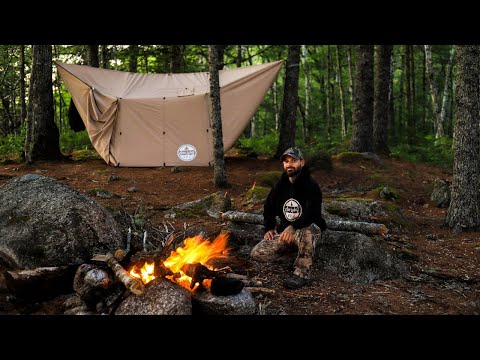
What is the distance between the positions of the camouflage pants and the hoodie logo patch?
250mm

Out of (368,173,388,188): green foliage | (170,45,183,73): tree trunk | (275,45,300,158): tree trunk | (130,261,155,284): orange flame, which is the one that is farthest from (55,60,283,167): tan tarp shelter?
(130,261,155,284): orange flame

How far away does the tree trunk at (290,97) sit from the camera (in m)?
12.6

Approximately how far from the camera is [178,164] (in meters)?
12.9

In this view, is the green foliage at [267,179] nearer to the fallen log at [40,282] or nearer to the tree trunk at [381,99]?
the tree trunk at [381,99]

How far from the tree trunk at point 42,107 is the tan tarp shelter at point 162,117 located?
65 cm

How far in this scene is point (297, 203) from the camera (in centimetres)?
545

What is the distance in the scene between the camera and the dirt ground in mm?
4488

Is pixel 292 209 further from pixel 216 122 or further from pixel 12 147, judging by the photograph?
pixel 12 147

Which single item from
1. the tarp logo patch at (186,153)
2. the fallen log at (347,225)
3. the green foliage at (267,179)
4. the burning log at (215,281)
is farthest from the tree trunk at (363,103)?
the burning log at (215,281)

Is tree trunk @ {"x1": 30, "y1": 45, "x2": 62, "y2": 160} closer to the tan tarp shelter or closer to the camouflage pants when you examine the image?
the tan tarp shelter

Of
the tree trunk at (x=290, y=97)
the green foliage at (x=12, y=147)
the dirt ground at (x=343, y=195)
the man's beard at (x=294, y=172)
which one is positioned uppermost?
the tree trunk at (x=290, y=97)

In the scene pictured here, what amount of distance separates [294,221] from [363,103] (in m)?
8.72

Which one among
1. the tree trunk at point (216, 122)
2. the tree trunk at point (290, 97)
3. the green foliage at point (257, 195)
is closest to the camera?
the green foliage at point (257, 195)
